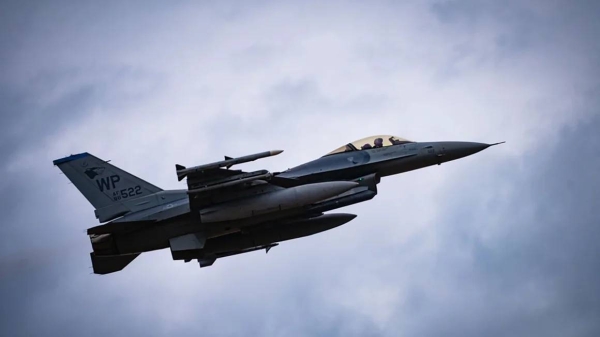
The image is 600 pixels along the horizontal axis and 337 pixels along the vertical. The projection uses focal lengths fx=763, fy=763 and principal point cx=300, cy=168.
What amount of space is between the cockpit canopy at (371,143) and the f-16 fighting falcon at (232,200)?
0.03m

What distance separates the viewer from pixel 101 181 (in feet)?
85.0

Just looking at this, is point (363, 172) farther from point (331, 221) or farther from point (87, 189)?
point (87, 189)

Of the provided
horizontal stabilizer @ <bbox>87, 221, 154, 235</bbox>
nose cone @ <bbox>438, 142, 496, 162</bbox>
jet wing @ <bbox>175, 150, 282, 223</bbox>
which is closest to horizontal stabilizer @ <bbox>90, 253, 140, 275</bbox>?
horizontal stabilizer @ <bbox>87, 221, 154, 235</bbox>

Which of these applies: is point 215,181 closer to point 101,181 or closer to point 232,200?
point 232,200

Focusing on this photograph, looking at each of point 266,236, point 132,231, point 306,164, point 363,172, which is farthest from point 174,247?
point 363,172

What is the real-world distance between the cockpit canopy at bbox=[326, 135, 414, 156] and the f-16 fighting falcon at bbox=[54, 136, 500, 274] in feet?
0.11

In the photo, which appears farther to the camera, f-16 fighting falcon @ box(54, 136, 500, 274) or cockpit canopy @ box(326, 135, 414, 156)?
cockpit canopy @ box(326, 135, 414, 156)

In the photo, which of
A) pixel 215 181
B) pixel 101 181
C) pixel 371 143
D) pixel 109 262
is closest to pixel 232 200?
pixel 215 181

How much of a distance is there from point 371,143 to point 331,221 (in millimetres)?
3069

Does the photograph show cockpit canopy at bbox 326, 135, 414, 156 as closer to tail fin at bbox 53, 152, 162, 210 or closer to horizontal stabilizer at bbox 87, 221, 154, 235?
tail fin at bbox 53, 152, 162, 210

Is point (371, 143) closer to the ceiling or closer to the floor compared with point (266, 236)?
closer to the ceiling

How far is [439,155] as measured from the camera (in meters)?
26.5

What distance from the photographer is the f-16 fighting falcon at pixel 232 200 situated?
2419 centimetres

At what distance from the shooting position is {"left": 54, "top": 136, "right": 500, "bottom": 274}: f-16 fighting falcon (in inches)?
952
